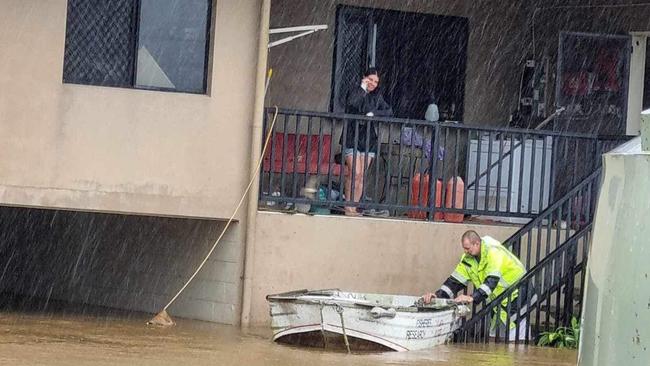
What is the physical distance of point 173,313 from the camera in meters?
14.2

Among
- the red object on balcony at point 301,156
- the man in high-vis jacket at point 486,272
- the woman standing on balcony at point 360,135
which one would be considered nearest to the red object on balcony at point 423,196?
the woman standing on balcony at point 360,135

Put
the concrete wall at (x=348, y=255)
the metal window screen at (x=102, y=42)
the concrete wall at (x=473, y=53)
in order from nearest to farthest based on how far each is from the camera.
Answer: the metal window screen at (x=102, y=42) < the concrete wall at (x=348, y=255) < the concrete wall at (x=473, y=53)

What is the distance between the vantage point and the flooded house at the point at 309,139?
12312 millimetres

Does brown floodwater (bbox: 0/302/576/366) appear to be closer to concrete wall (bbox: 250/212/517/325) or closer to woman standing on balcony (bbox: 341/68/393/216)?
concrete wall (bbox: 250/212/517/325)

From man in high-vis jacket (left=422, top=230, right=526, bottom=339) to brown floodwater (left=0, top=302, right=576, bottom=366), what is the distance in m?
0.57

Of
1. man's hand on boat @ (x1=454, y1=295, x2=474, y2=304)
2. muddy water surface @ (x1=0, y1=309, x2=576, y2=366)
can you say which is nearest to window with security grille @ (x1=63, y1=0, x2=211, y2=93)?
muddy water surface @ (x1=0, y1=309, x2=576, y2=366)

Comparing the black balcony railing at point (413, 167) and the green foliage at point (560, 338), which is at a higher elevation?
the black balcony railing at point (413, 167)

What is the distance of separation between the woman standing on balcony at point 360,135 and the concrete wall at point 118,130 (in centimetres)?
119

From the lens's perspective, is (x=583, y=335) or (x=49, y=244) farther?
(x=49, y=244)

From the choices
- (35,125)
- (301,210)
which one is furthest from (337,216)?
(35,125)

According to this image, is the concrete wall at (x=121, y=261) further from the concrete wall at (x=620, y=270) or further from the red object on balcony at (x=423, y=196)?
the concrete wall at (x=620, y=270)

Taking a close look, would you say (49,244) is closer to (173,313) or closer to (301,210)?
(173,313)

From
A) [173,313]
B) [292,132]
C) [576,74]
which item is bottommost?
[173,313]

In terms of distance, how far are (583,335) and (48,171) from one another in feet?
31.8
